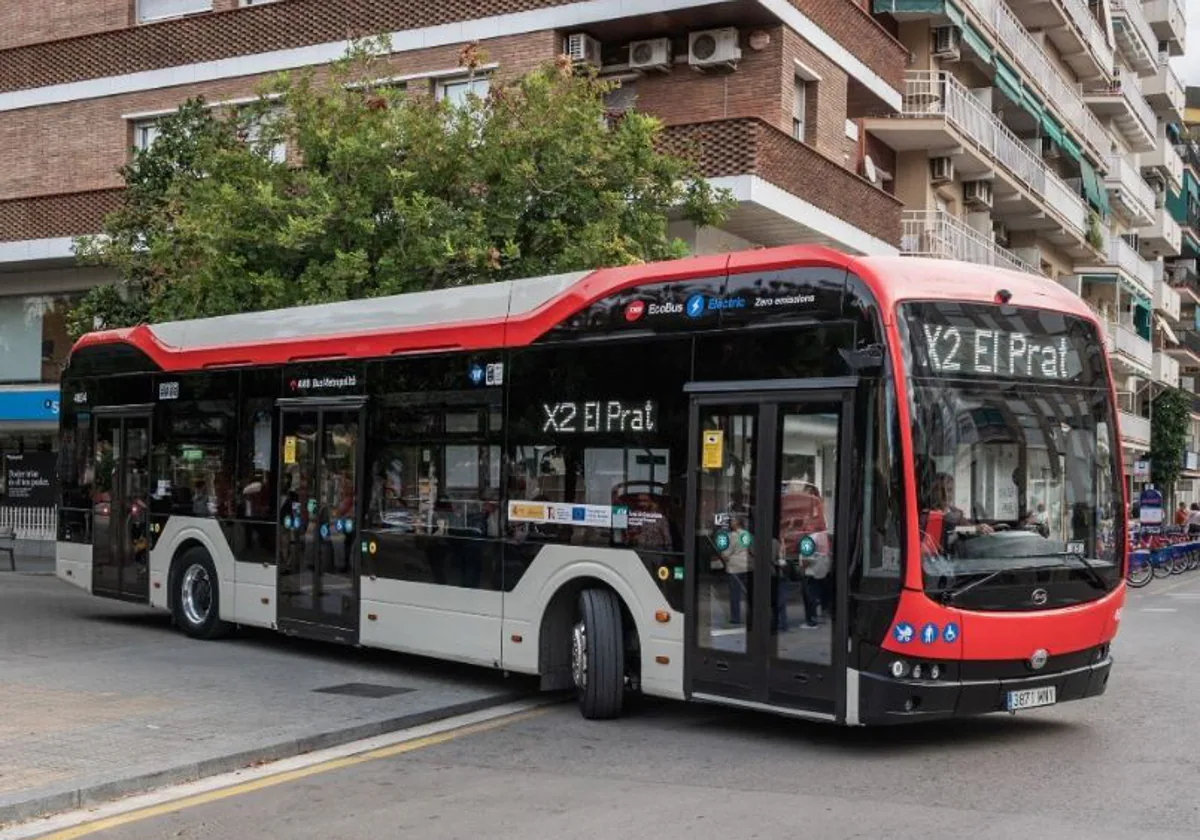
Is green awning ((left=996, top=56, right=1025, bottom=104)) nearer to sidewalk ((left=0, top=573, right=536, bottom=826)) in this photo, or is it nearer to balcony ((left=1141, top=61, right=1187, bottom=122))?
sidewalk ((left=0, top=573, right=536, bottom=826))

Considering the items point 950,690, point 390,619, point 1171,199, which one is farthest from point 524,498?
point 1171,199

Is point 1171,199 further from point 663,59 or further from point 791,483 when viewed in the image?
point 791,483

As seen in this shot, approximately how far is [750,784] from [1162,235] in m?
62.7

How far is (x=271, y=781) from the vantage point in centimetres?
829

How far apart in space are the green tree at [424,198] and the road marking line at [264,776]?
23.5 ft

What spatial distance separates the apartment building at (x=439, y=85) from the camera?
72.1 ft

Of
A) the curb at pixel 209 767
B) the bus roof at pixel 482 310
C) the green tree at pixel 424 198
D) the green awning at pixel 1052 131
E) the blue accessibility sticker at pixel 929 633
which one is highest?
the green awning at pixel 1052 131

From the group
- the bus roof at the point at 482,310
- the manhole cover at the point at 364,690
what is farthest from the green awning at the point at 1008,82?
the manhole cover at the point at 364,690

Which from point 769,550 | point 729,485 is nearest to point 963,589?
point 769,550

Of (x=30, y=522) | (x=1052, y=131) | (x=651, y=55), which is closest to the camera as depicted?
(x=651, y=55)

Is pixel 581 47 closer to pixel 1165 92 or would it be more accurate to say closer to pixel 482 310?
pixel 482 310

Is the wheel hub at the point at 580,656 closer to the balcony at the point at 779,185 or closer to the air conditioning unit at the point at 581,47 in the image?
the balcony at the point at 779,185

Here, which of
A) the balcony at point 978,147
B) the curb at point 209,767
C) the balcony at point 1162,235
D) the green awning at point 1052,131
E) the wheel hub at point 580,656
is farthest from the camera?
the balcony at point 1162,235

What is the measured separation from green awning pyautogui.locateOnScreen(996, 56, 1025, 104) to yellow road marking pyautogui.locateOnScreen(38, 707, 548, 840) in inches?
1090
